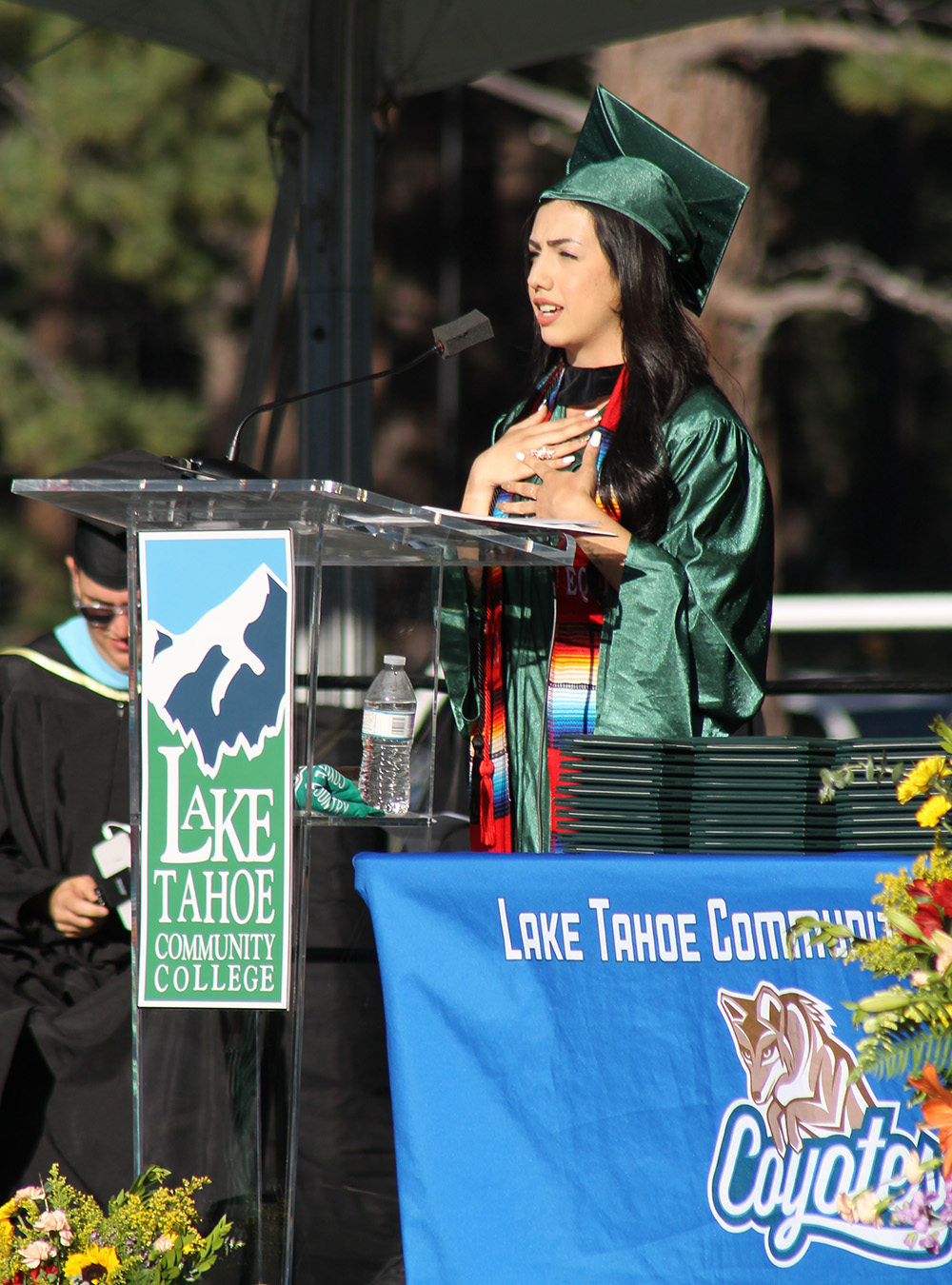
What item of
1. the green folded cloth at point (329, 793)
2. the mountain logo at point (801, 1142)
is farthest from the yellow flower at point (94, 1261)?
the mountain logo at point (801, 1142)

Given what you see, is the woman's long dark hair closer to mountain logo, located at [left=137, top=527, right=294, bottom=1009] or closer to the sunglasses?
mountain logo, located at [left=137, top=527, right=294, bottom=1009]

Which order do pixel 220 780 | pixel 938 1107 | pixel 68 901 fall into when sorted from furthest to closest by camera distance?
pixel 68 901
pixel 220 780
pixel 938 1107

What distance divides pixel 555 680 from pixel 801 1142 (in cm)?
93

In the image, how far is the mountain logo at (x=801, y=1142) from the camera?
→ 90.9 inches

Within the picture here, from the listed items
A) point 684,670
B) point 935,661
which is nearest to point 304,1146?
point 684,670

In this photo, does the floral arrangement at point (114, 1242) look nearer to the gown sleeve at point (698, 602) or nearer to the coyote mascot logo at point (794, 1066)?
the coyote mascot logo at point (794, 1066)

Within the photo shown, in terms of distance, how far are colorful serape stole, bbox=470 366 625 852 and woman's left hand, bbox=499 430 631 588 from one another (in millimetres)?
62

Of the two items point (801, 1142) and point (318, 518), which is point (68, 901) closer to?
point (318, 518)

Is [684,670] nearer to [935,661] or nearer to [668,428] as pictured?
[668,428]

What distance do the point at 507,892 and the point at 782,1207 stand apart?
595mm

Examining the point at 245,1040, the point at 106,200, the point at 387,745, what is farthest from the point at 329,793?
the point at 106,200

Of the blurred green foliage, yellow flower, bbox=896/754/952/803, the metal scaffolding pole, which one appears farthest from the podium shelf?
the blurred green foliage

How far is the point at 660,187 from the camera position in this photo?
296cm

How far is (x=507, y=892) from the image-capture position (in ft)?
7.84
